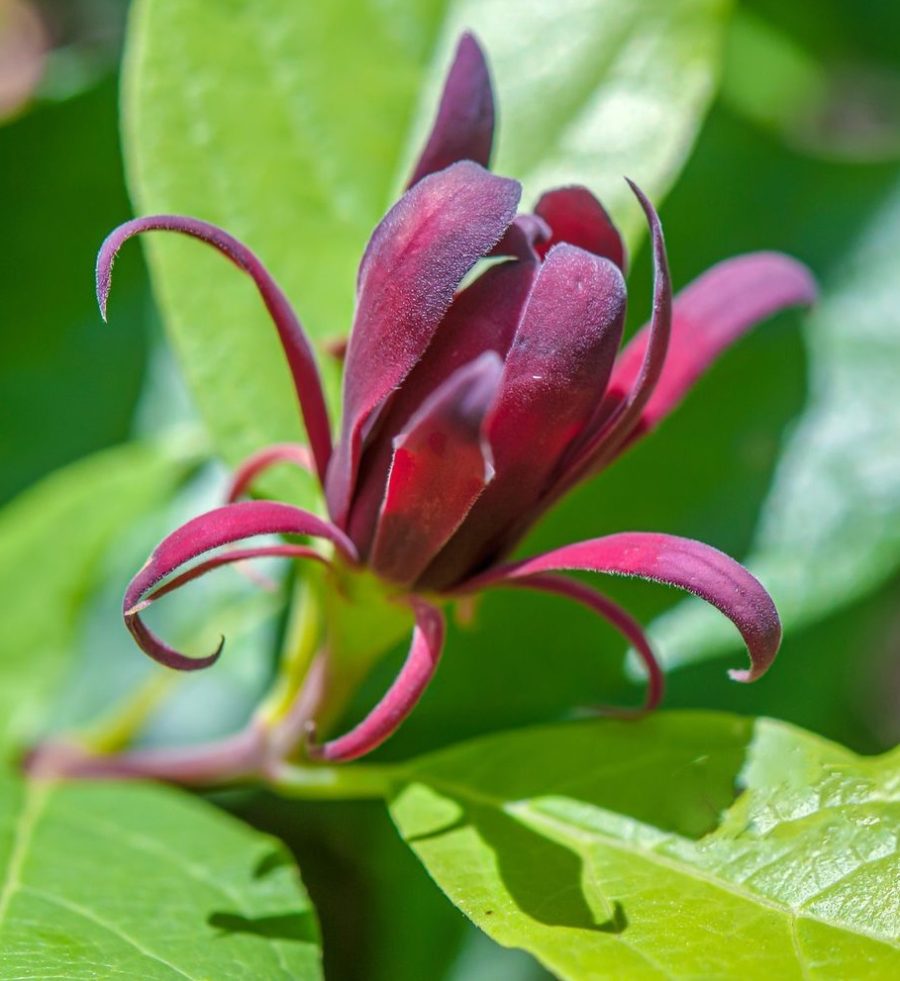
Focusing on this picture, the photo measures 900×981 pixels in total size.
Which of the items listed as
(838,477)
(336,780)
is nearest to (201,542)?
(336,780)

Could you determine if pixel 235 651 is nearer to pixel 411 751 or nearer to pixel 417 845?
pixel 411 751

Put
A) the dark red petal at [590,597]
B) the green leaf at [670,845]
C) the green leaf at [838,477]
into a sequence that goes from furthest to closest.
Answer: the green leaf at [838,477], the dark red petal at [590,597], the green leaf at [670,845]

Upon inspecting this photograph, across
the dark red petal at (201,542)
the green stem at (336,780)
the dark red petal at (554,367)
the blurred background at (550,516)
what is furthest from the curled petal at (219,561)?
the blurred background at (550,516)

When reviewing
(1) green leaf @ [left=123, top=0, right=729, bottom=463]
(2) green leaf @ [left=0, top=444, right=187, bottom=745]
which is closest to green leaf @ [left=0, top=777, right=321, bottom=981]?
(2) green leaf @ [left=0, top=444, right=187, bottom=745]

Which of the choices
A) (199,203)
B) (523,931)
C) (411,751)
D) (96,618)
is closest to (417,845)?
(523,931)

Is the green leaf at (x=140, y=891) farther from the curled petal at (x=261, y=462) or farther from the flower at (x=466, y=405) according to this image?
the curled petal at (x=261, y=462)

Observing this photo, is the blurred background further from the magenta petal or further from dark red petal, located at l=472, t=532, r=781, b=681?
dark red petal, located at l=472, t=532, r=781, b=681
